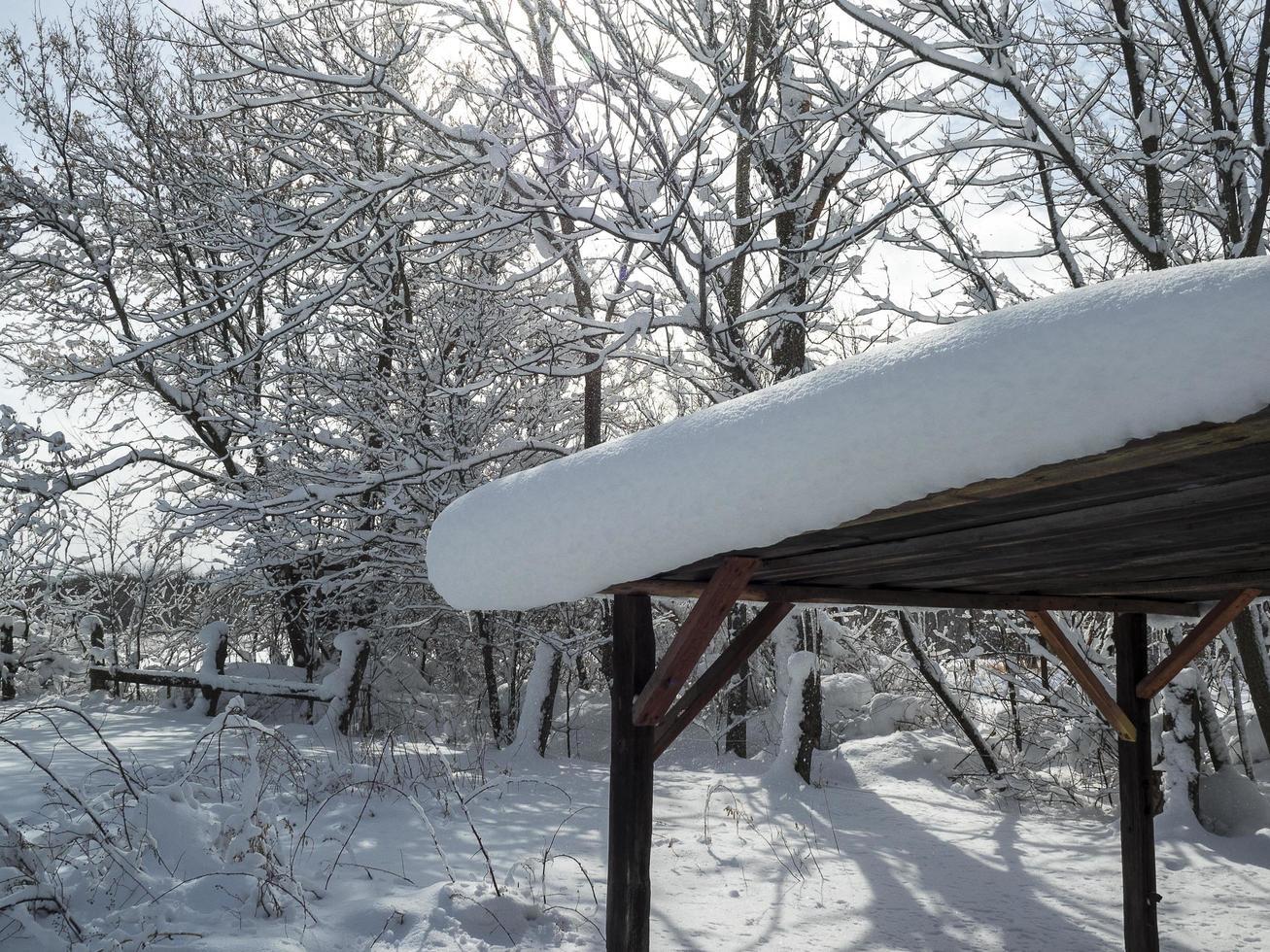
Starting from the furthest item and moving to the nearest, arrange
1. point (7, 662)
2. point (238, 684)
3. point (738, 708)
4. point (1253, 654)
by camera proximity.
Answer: point (738, 708) → point (7, 662) → point (238, 684) → point (1253, 654)

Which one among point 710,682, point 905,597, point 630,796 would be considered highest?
point 905,597

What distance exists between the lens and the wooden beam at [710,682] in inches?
116

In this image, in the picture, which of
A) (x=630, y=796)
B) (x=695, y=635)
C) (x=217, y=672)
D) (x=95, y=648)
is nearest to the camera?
(x=695, y=635)

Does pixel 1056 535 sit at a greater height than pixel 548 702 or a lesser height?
greater

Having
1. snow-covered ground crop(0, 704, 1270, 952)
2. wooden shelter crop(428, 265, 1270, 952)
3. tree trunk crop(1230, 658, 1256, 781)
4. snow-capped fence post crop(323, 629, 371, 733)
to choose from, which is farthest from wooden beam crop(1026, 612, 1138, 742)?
snow-capped fence post crop(323, 629, 371, 733)

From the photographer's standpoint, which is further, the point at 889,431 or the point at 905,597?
the point at 905,597

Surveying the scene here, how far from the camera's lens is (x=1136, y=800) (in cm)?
454

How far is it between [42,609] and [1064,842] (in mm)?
13496

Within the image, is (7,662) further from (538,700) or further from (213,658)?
(538,700)

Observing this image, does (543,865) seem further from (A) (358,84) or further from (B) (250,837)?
(A) (358,84)

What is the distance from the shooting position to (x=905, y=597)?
3.70 meters

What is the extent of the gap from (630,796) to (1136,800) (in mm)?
3105

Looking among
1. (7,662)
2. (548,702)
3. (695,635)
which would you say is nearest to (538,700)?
(548,702)

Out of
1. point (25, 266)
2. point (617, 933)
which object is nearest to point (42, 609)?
point (25, 266)
